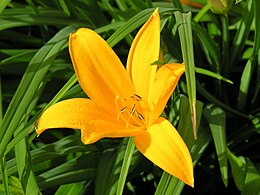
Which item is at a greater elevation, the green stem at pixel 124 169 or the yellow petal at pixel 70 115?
the yellow petal at pixel 70 115

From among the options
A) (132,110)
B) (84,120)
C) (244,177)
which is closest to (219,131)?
(244,177)

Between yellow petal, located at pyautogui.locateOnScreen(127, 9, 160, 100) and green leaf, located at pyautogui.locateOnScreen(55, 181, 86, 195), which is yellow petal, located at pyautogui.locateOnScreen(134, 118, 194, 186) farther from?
green leaf, located at pyautogui.locateOnScreen(55, 181, 86, 195)

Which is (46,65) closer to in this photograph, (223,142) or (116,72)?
(116,72)

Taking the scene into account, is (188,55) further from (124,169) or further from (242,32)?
(242,32)

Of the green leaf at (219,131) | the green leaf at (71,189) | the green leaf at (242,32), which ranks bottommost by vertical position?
the green leaf at (71,189)

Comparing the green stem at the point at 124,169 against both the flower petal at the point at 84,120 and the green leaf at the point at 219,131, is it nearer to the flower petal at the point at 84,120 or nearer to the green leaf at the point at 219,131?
the flower petal at the point at 84,120

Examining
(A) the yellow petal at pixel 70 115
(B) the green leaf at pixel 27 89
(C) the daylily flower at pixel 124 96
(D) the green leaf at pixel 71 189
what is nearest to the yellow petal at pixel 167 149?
(C) the daylily flower at pixel 124 96

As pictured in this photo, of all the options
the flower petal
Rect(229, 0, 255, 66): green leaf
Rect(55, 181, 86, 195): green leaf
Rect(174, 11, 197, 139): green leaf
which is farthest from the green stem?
Rect(229, 0, 255, 66): green leaf
